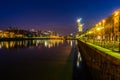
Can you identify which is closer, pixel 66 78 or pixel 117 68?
pixel 117 68

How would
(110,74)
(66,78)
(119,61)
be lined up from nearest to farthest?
(119,61) → (110,74) → (66,78)

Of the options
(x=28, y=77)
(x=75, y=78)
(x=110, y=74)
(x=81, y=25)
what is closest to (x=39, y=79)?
(x=28, y=77)

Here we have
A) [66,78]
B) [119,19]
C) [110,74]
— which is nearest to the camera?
[110,74]

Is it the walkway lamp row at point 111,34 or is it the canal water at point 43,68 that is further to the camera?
the canal water at point 43,68

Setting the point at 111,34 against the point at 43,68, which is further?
the point at 43,68

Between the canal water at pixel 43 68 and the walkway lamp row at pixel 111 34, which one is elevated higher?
the walkway lamp row at pixel 111 34

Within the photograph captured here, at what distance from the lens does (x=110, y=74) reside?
14.5m

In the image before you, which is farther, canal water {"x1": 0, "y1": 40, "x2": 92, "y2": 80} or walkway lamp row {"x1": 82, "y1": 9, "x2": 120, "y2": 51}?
canal water {"x1": 0, "y1": 40, "x2": 92, "y2": 80}

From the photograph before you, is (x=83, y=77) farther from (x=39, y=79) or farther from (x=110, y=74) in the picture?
(x=110, y=74)

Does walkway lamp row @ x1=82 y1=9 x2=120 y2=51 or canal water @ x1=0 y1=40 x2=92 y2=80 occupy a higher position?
walkway lamp row @ x1=82 y1=9 x2=120 y2=51

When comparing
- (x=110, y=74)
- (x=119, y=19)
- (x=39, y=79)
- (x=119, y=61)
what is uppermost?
(x=119, y=19)

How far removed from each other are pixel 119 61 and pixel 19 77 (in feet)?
69.4

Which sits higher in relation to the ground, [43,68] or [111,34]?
[111,34]

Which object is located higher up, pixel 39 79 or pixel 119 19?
pixel 119 19
